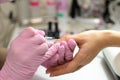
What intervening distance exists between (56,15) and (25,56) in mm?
812

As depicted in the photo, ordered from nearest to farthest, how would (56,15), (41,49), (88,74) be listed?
(41,49) → (88,74) → (56,15)

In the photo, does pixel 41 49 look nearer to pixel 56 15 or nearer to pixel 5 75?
pixel 5 75

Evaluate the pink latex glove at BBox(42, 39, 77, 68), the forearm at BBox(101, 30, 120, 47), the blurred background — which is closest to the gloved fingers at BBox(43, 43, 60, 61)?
the pink latex glove at BBox(42, 39, 77, 68)

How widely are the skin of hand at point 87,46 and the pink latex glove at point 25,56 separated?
0.23 ft

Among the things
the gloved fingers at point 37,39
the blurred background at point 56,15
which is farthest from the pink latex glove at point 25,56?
the blurred background at point 56,15

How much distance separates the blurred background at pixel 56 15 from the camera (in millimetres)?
1239

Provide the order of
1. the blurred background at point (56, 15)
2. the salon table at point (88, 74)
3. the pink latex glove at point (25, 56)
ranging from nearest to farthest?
the pink latex glove at point (25, 56) → the salon table at point (88, 74) → the blurred background at point (56, 15)

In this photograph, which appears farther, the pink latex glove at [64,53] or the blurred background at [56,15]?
the blurred background at [56,15]

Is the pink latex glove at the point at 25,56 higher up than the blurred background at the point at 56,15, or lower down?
higher up

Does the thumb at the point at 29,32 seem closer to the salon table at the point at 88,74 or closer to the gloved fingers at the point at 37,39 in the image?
the gloved fingers at the point at 37,39

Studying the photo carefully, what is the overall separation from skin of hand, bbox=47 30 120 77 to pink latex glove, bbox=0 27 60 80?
0.07 metres

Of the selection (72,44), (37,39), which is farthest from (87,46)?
(37,39)

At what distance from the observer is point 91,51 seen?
623 mm

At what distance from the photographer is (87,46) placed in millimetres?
627
